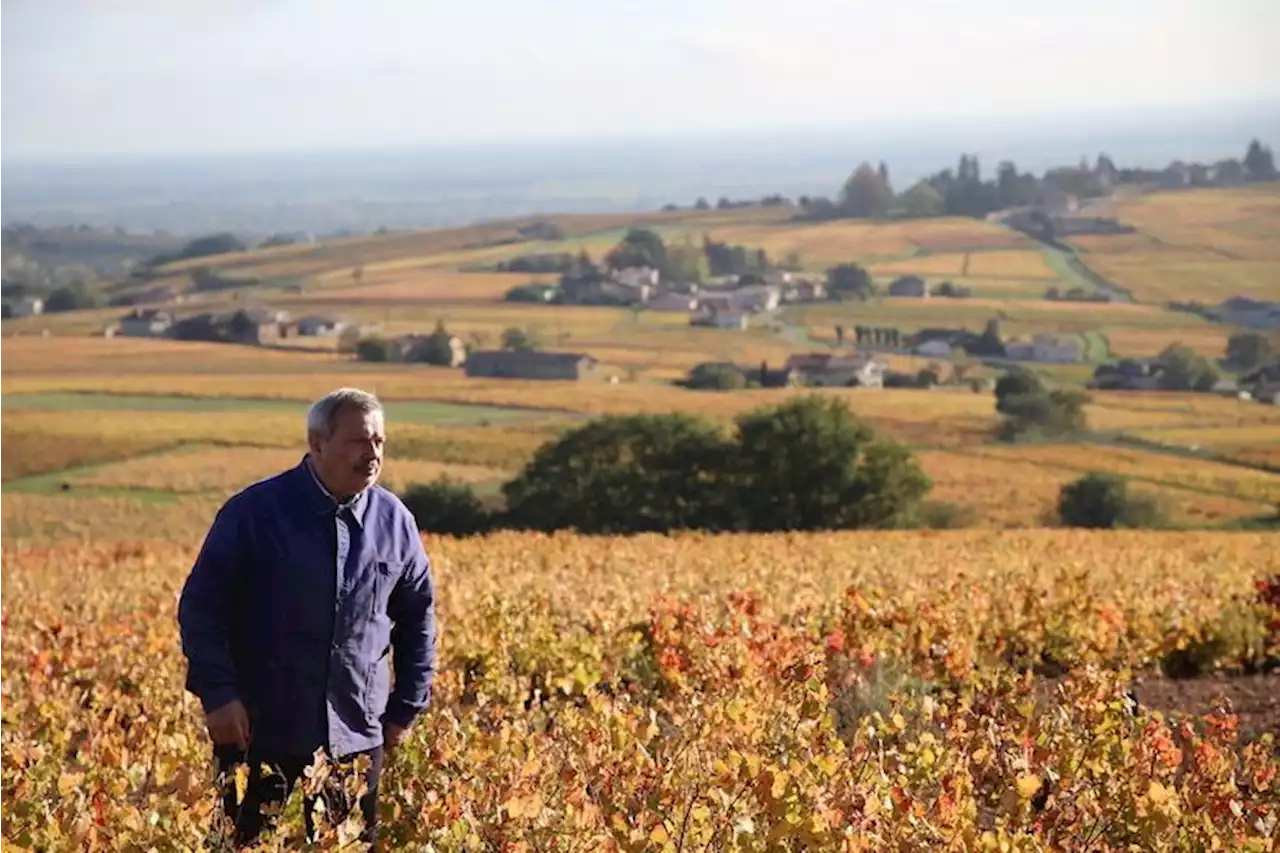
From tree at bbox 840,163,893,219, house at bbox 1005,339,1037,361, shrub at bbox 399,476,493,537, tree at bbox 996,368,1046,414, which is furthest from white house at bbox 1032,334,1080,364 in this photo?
tree at bbox 840,163,893,219

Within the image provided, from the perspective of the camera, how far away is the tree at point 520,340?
95.8 m

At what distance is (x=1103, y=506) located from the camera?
163ft

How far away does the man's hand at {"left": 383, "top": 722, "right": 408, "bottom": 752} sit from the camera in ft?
18.2

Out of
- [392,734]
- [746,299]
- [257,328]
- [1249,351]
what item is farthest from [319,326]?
[392,734]

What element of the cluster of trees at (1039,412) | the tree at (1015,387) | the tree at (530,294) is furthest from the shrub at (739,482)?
the tree at (530,294)

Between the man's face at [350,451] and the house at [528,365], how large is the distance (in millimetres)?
79521

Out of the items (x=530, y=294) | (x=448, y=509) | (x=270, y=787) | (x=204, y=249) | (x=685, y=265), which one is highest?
(x=270, y=787)

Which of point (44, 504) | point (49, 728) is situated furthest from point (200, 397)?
point (49, 728)

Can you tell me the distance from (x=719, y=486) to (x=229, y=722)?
4196 centimetres

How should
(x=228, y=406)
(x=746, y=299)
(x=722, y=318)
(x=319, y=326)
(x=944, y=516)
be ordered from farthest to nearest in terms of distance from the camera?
(x=746, y=299), (x=722, y=318), (x=319, y=326), (x=228, y=406), (x=944, y=516)

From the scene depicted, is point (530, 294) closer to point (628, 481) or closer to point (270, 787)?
point (628, 481)

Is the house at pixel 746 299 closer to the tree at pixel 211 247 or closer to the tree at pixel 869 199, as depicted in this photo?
the tree at pixel 869 199

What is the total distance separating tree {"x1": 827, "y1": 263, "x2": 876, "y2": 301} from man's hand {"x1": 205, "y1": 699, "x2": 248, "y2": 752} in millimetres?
134377

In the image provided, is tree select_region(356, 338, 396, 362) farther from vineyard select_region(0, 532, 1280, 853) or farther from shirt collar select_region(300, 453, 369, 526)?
shirt collar select_region(300, 453, 369, 526)
